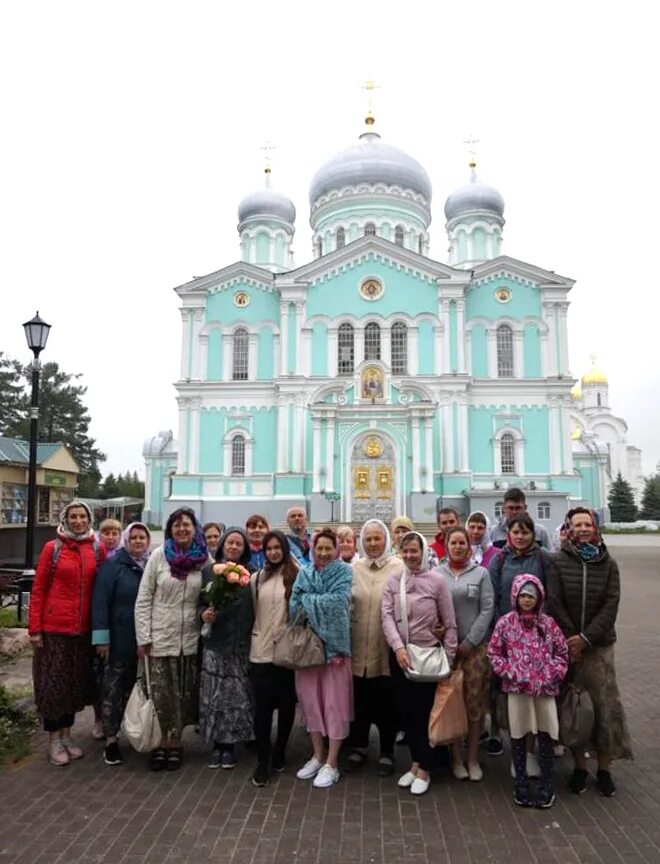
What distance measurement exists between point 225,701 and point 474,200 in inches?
1400

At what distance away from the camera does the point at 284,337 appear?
1198 inches

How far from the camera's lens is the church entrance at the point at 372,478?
28.7 metres

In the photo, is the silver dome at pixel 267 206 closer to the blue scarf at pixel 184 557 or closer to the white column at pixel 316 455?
the white column at pixel 316 455

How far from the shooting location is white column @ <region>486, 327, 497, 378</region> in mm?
30719

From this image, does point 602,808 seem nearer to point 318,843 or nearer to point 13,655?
point 318,843

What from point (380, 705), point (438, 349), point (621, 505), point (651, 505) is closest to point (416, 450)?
point (438, 349)

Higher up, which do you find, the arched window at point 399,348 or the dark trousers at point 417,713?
the arched window at point 399,348

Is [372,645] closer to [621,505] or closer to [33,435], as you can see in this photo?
[33,435]

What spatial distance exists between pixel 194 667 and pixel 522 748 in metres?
2.69

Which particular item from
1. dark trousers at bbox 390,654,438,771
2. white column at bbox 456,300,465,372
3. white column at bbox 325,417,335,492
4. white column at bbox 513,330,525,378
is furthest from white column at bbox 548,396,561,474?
dark trousers at bbox 390,654,438,771

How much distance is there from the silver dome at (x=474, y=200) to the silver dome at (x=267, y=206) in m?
9.15

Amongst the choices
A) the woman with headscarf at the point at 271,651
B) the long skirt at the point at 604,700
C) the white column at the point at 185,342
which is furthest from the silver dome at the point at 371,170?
the long skirt at the point at 604,700

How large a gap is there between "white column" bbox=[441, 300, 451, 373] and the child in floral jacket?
25606mm

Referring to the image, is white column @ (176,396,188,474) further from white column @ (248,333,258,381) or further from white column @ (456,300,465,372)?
white column @ (456,300,465,372)
